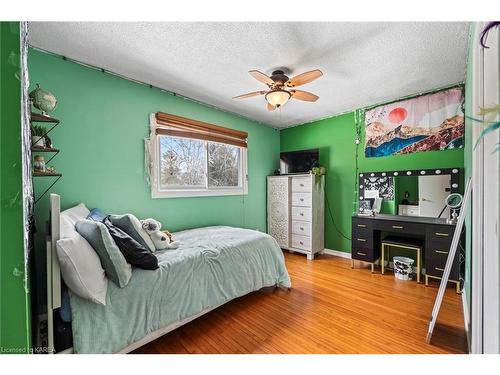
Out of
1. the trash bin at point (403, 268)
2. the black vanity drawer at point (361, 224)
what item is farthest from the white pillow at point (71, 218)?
the trash bin at point (403, 268)

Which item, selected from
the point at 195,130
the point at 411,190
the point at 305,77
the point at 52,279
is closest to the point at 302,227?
the point at 411,190

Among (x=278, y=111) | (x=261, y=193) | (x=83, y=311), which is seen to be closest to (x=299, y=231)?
(x=261, y=193)

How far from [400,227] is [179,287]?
105 inches

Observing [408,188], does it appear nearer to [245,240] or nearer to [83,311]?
[245,240]

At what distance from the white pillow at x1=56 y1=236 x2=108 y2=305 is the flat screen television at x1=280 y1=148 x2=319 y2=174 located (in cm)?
330

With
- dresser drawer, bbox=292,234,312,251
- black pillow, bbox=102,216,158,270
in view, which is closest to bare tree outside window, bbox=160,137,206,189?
black pillow, bbox=102,216,158,270

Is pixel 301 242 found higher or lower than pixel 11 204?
lower

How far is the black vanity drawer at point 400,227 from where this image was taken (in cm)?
259

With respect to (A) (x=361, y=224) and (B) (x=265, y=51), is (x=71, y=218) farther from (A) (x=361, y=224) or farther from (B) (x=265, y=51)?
(A) (x=361, y=224)

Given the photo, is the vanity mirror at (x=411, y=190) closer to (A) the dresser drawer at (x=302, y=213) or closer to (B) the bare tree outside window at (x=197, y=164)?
(A) the dresser drawer at (x=302, y=213)

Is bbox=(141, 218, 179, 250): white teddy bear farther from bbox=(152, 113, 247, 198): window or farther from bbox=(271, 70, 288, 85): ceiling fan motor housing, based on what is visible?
bbox=(271, 70, 288, 85): ceiling fan motor housing

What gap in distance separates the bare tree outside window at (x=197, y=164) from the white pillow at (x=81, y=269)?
61.5 inches

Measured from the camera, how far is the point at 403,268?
2721 millimetres

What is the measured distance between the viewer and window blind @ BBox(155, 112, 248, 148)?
2.79 metres
